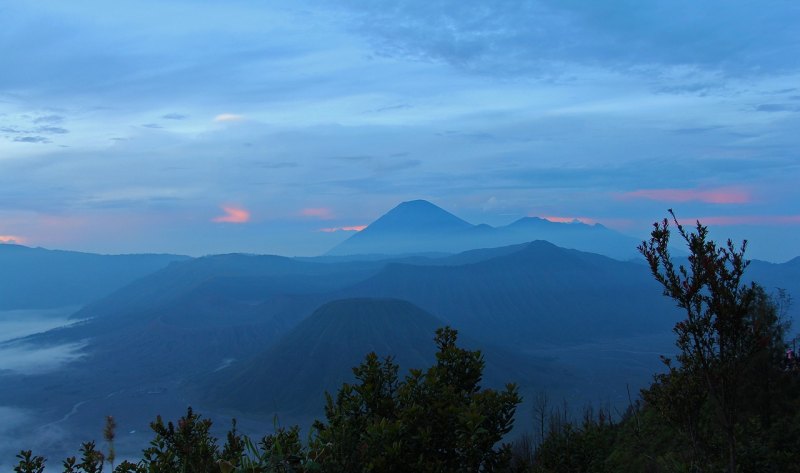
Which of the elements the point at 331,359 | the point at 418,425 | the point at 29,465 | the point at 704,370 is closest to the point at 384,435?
the point at 418,425

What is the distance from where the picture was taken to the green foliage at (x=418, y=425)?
5.93 metres

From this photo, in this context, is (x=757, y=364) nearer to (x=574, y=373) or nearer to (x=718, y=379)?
(x=718, y=379)

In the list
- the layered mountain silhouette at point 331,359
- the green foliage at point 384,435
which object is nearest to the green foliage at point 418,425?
the green foliage at point 384,435

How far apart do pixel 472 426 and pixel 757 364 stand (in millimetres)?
19130

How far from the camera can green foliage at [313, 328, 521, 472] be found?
5.93 m

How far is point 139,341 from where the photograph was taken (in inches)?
7416

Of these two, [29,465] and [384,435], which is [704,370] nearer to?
[384,435]

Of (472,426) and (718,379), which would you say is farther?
(718,379)

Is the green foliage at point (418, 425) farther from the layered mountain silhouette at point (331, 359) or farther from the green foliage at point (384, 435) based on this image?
the layered mountain silhouette at point (331, 359)

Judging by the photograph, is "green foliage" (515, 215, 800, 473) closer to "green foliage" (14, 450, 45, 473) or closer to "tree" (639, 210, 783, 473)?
"tree" (639, 210, 783, 473)

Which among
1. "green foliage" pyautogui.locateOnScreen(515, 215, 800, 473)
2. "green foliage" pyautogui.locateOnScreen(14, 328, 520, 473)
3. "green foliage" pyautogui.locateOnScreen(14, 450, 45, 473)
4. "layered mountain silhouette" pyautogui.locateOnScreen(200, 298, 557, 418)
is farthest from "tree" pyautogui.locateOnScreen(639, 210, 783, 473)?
"layered mountain silhouette" pyautogui.locateOnScreen(200, 298, 557, 418)

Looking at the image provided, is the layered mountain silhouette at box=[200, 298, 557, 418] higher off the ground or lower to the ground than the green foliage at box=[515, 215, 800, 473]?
lower

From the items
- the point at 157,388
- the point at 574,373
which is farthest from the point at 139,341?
the point at 574,373

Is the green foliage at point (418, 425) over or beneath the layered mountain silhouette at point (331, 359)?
over
